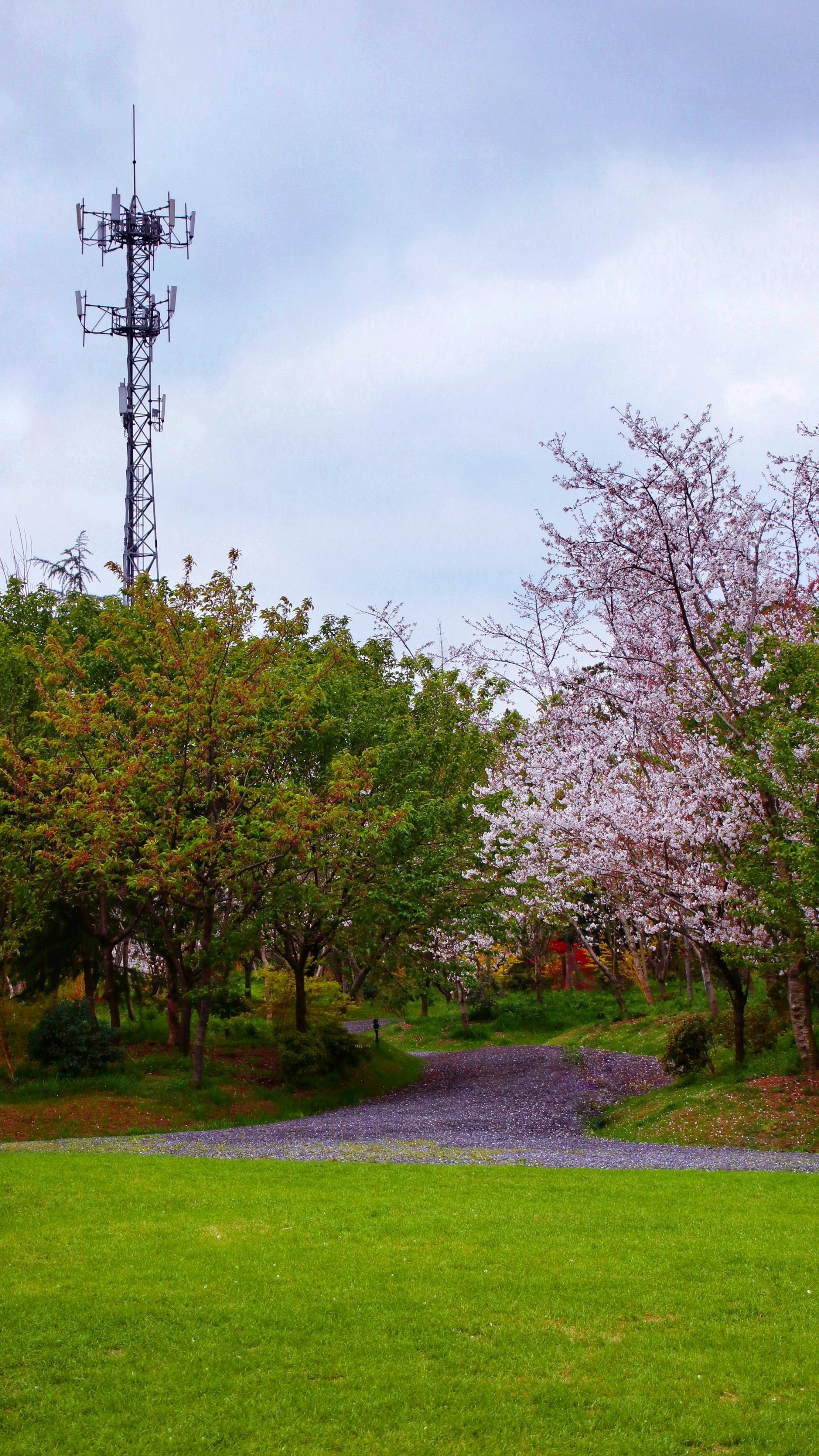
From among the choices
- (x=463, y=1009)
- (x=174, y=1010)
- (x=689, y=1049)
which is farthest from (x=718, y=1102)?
(x=463, y=1009)

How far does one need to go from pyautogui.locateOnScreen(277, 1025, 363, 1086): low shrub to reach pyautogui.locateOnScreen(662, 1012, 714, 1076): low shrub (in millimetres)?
7340

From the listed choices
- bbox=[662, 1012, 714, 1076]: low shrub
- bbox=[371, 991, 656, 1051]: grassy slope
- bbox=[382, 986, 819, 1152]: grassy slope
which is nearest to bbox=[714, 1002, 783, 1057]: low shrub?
bbox=[382, 986, 819, 1152]: grassy slope

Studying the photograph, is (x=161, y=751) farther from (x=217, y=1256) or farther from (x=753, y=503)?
(x=217, y=1256)

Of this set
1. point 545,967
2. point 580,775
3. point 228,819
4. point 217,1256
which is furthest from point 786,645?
point 545,967

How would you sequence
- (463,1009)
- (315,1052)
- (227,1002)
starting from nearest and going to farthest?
(315,1052) → (227,1002) → (463,1009)

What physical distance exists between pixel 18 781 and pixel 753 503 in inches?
556

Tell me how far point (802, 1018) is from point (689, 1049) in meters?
2.76

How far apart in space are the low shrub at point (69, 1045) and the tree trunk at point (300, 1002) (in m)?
5.48

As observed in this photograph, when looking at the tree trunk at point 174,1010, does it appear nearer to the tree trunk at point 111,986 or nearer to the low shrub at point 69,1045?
the tree trunk at point 111,986

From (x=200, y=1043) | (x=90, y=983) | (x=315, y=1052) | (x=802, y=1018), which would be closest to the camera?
(x=802, y=1018)

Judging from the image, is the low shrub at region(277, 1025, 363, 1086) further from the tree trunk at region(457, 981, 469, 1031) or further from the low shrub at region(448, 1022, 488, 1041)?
the tree trunk at region(457, 981, 469, 1031)

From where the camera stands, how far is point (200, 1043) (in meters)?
19.7

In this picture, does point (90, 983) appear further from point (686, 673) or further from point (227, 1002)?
point (686, 673)

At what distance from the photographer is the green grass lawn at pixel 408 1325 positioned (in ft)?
17.1
